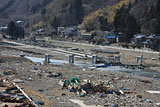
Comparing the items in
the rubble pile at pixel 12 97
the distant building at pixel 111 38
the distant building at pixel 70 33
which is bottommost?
the rubble pile at pixel 12 97

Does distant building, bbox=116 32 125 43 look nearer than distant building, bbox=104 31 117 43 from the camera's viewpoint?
Yes

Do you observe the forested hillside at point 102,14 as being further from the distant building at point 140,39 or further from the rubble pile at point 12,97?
the rubble pile at point 12,97

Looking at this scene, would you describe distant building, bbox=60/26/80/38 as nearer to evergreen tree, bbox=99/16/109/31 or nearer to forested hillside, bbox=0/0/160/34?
forested hillside, bbox=0/0/160/34

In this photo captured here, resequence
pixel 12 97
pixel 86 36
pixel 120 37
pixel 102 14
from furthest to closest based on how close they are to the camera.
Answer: pixel 102 14, pixel 86 36, pixel 120 37, pixel 12 97

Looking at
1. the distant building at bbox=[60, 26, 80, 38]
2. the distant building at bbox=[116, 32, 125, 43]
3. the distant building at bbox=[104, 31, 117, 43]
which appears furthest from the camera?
the distant building at bbox=[60, 26, 80, 38]

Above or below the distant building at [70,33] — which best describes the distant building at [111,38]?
below

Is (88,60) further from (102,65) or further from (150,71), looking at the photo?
(150,71)

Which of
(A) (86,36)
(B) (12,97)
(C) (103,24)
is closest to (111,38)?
(C) (103,24)

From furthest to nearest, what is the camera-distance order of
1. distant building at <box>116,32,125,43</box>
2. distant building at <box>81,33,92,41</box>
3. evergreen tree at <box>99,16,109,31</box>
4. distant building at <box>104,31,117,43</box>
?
distant building at <box>81,33,92,41</box>, evergreen tree at <box>99,16,109,31</box>, distant building at <box>104,31,117,43</box>, distant building at <box>116,32,125,43</box>

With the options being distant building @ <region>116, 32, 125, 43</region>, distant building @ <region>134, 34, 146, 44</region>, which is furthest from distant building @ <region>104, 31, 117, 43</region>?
distant building @ <region>134, 34, 146, 44</region>

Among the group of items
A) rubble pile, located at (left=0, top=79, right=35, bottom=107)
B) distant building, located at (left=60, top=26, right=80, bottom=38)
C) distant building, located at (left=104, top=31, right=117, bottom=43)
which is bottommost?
rubble pile, located at (left=0, top=79, right=35, bottom=107)

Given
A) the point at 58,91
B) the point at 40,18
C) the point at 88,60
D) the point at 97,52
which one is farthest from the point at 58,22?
the point at 58,91

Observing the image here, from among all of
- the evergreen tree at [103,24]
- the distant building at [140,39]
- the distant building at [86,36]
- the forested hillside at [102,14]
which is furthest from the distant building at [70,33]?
the distant building at [140,39]

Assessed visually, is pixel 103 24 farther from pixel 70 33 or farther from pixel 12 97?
pixel 12 97
